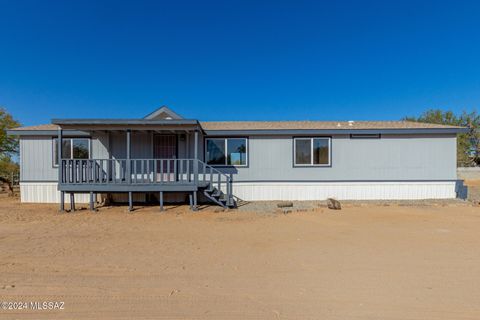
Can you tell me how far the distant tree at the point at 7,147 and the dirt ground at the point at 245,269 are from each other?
17028mm

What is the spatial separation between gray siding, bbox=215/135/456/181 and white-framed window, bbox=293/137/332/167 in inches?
8.3

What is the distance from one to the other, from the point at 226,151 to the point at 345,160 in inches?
222

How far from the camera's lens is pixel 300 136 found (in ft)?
37.2

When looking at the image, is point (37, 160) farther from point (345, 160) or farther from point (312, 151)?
point (345, 160)

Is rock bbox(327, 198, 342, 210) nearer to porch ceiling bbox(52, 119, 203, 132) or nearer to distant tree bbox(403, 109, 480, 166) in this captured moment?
porch ceiling bbox(52, 119, 203, 132)

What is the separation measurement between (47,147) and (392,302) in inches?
540

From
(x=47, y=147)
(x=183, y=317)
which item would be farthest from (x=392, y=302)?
(x=47, y=147)

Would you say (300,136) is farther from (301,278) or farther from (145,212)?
(301,278)

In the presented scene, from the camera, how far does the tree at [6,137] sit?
1897cm

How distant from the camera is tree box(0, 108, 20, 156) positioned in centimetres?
1897

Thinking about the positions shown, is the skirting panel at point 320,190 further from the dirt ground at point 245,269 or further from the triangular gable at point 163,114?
the triangular gable at point 163,114

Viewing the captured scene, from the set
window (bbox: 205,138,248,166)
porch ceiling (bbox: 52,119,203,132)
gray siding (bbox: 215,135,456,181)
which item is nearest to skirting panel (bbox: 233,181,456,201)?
gray siding (bbox: 215,135,456,181)

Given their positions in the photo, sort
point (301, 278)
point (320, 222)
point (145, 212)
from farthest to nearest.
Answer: point (145, 212) → point (320, 222) → point (301, 278)

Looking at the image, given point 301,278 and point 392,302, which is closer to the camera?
point 392,302
